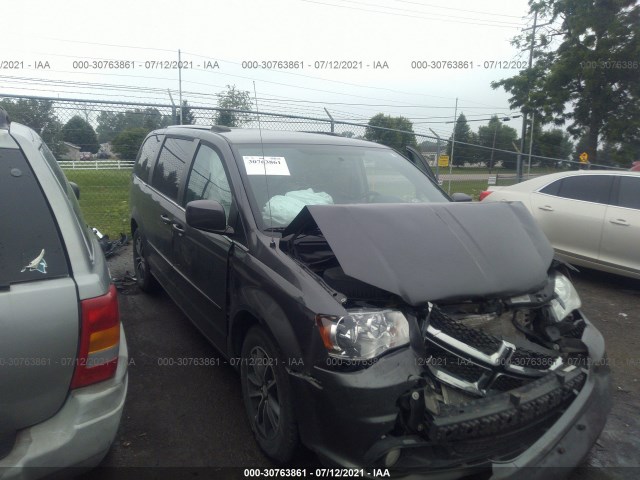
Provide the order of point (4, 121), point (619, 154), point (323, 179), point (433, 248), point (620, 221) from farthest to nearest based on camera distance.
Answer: point (619, 154) < point (620, 221) < point (323, 179) < point (433, 248) < point (4, 121)

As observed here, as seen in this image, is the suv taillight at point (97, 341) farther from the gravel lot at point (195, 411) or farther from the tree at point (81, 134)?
the tree at point (81, 134)

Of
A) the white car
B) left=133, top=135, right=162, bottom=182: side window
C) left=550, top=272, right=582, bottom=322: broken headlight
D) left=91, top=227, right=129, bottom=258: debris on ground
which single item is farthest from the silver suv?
the white car

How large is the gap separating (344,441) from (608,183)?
5.84 meters

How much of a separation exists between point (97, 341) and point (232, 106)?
27.2 ft

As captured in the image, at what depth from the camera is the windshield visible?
3.26m

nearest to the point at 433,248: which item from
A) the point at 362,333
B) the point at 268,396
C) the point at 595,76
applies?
the point at 362,333

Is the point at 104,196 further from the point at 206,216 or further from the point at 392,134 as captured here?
the point at 206,216

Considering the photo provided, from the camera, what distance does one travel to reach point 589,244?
6344mm

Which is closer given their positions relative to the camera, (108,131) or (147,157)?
(147,157)

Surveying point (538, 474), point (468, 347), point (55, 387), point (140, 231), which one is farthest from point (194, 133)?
point (538, 474)

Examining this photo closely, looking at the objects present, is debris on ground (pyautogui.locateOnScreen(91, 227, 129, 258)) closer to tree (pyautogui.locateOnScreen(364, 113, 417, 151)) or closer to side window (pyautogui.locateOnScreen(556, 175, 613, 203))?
tree (pyautogui.locateOnScreen(364, 113, 417, 151))

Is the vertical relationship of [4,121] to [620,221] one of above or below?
above

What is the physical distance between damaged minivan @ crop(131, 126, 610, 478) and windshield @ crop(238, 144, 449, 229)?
0.06 ft

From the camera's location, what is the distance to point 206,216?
297 centimetres
